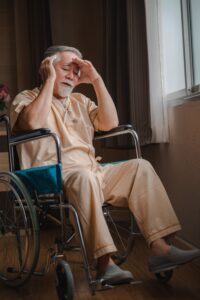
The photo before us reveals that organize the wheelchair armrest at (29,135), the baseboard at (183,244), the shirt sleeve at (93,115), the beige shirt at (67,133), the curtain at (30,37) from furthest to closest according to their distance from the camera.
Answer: the curtain at (30,37) → the baseboard at (183,244) → the shirt sleeve at (93,115) → the beige shirt at (67,133) → the wheelchair armrest at (29,135)

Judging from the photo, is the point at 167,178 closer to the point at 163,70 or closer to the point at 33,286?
the point at 163,70

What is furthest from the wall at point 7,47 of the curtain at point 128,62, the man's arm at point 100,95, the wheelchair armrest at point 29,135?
the wheelchair armrest at point 29,135

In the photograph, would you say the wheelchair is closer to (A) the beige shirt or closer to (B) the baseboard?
(A) the beige shirt

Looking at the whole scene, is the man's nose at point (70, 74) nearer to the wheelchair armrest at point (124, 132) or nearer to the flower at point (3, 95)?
the wheelchair armrest at point (124, 132)

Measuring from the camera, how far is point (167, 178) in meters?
2.99

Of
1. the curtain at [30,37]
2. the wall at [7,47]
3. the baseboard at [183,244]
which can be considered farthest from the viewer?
the wall at [7,47]

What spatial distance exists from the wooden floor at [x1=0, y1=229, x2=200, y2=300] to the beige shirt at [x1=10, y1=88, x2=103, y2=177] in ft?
1.65

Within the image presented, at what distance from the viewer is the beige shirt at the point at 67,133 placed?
2.24m

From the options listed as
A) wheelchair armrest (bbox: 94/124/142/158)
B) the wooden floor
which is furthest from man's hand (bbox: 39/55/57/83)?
the wooden floor

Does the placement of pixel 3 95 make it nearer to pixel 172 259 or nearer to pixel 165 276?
pixel 165 276

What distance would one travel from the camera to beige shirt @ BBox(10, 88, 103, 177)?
2236mm

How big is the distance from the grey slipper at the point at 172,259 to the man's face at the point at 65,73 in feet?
2.82

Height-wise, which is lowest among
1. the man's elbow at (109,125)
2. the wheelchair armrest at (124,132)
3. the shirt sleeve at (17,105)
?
the wheelchair armrest at (124,132)

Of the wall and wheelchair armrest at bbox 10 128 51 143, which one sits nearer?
wheelchair armrest at bbox 10 128 51 143
